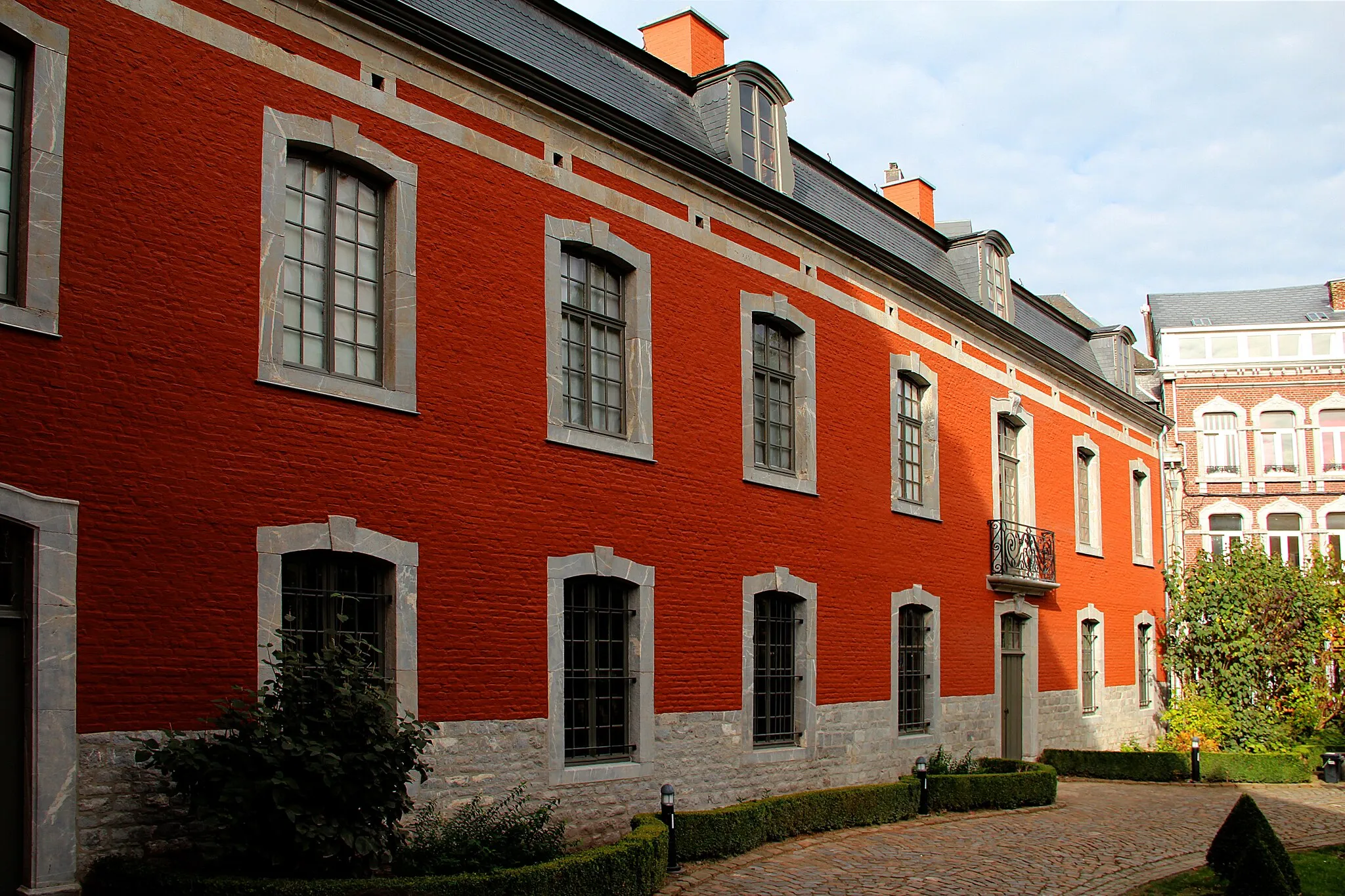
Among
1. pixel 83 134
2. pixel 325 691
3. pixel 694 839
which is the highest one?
pixel 83 134

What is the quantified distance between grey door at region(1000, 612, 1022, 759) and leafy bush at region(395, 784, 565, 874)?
37.6 feet

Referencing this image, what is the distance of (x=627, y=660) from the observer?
12320mm

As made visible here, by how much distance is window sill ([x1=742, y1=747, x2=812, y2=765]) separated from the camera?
1374 centimetres

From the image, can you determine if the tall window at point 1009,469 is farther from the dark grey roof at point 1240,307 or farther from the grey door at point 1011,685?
the dark grey roof at point 1240,307

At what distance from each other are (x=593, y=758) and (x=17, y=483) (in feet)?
19.9

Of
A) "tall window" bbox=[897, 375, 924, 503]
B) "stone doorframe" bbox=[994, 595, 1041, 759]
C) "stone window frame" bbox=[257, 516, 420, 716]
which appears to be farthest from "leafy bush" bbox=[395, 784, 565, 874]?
Result: "stone doorframe" bbox=[994, 595, 1041, 759]

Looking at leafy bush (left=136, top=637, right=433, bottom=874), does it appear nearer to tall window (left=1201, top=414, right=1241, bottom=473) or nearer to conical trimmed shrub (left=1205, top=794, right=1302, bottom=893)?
conical trimmed shrub (left=1205, top=794, right=1302, bottom=893)

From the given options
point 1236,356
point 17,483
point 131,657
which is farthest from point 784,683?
point 1236,356

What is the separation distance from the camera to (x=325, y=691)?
8328mm

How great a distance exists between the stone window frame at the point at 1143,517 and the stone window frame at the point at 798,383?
45.2 feet

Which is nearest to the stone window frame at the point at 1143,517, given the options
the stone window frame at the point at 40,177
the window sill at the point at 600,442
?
the window sill at the point at 600,442

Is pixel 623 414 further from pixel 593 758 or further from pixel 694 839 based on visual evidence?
pixel 694 839

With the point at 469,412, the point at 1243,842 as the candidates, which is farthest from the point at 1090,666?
the point at 469,412

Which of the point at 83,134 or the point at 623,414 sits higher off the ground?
the point at 83,134
